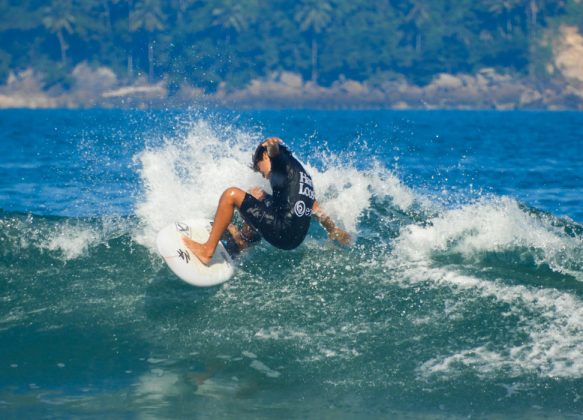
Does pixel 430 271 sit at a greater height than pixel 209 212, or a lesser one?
lesser

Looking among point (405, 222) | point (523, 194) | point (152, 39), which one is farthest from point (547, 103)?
point (405, 222)

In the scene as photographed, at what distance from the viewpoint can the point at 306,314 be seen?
845 cm

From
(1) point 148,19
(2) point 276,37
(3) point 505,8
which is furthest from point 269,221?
(3) point 505,8

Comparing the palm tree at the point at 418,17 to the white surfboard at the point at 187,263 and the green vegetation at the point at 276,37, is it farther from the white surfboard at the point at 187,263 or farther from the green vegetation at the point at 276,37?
the white surfboard at the point at 187,263

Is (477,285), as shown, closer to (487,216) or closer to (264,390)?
(487,216)

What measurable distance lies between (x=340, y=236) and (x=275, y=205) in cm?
123

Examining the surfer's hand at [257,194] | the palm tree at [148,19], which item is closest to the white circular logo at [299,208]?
the surfer's hand at [257,194]

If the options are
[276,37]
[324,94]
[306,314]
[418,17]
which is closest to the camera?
[306,314]

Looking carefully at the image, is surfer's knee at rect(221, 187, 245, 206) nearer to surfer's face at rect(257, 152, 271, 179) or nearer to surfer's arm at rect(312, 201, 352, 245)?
surfer's face at rect(257, 152, 271, 179)

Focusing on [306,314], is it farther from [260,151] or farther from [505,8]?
[505,8]

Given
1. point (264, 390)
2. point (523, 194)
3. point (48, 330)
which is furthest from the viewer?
point (523, 194)

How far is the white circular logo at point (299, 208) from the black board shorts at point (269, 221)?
0.07 metres

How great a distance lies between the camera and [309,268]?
9.27 m

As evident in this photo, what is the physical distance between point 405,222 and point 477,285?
7.22 feet
